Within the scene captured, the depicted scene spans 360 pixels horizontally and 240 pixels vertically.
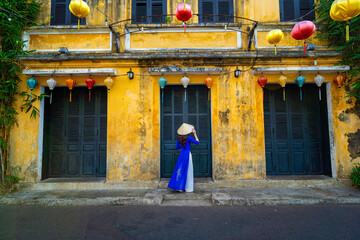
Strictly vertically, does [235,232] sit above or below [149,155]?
below

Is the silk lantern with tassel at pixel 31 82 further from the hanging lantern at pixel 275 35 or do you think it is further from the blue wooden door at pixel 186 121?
the hanging lantern at pixel 275 35

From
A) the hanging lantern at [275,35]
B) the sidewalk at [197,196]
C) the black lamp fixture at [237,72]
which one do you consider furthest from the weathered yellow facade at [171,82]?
the hanging lantern at [275,35]

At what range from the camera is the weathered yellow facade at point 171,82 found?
5.72 meters

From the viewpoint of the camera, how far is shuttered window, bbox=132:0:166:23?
631cm

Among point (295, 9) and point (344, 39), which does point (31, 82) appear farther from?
point (344, 39)

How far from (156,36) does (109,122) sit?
299cm

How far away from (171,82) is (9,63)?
4.56m

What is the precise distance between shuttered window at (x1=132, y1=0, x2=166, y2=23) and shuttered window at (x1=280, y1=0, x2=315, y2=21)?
3861 mm

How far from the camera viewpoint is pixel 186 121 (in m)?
6.17

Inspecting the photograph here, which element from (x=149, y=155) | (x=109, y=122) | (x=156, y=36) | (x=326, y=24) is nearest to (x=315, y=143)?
(x=326, y=24)

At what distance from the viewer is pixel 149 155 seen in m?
5.74

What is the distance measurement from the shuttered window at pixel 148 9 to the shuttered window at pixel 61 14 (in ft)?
6.36

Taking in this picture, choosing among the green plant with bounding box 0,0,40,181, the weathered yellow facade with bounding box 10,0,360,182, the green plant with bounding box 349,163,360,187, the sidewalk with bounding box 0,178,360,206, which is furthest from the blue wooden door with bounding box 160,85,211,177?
the green plant with bounding box 0,0,40,181

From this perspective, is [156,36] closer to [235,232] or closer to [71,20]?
[71,20]
